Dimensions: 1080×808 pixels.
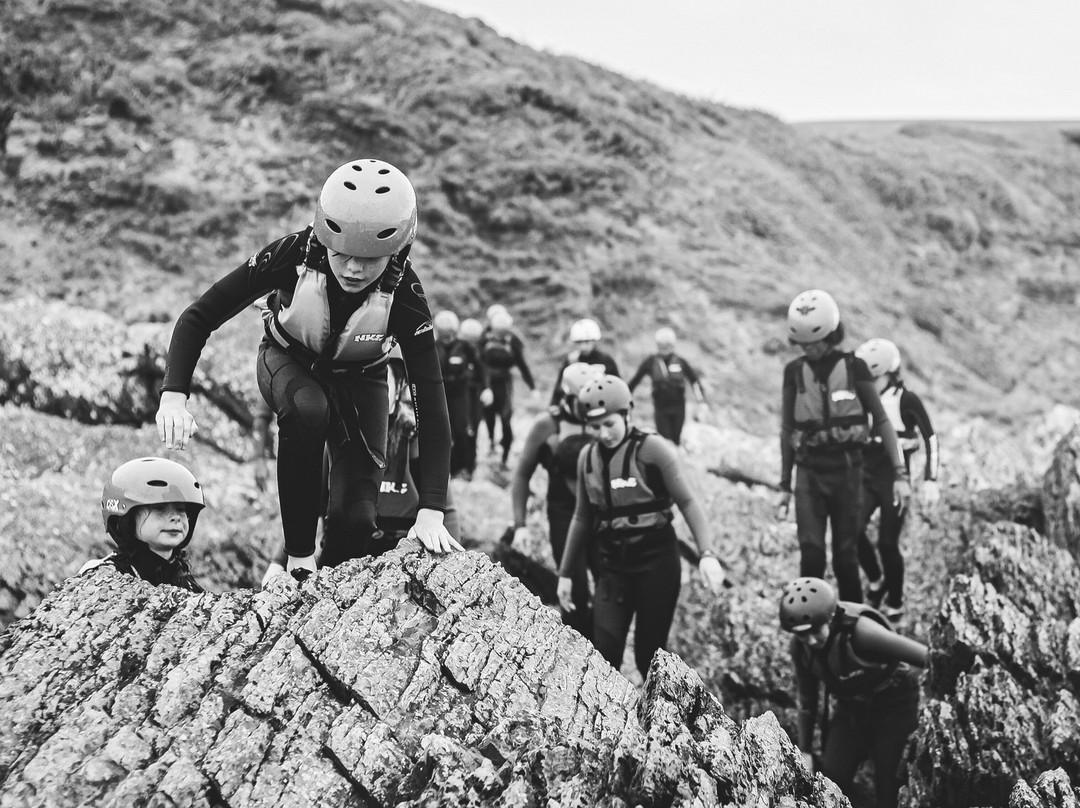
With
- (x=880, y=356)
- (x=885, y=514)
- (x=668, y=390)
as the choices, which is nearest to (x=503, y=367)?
(x=668, y=390)

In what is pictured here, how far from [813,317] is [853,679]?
3.27 m

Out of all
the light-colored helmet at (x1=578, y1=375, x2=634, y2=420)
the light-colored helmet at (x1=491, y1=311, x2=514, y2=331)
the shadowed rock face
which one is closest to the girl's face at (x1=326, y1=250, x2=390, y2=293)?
the shadowed rock face

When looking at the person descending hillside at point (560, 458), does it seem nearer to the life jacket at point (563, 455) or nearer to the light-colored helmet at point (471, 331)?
the life jacket at point (563, 455)

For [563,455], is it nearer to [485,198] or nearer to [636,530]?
[636,530]

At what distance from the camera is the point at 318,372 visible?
191 inches

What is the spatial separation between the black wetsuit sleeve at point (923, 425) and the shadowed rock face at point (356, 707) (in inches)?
273

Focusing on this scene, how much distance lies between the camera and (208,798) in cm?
350

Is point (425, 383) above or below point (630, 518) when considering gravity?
above

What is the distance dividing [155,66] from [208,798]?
2318cm

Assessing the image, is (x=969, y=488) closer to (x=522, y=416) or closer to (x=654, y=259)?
(x=522, y=416)

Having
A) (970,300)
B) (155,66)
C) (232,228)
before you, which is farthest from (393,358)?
(970,300)

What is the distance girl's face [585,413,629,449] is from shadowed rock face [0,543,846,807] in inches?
100.0

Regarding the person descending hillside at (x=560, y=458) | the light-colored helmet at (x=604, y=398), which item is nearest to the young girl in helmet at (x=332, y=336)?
the light-colored helmet at (x=604, y=398)

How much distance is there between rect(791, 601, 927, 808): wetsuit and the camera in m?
7.27
